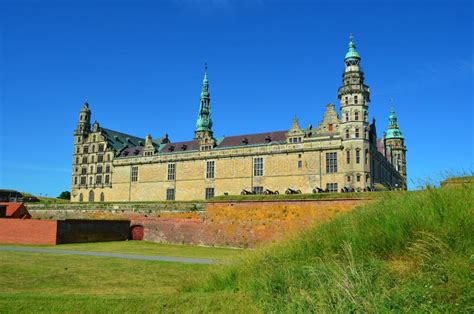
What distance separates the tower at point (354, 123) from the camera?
136 ft

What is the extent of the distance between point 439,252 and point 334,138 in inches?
1445

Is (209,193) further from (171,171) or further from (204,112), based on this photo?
(204,112)

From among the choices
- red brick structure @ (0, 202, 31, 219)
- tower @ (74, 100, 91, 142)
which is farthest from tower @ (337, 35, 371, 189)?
tower @ (74, 100, 91, 142)

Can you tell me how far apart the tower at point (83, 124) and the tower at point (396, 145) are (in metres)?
49.3

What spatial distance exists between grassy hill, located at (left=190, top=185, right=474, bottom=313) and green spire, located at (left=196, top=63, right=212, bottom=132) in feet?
176

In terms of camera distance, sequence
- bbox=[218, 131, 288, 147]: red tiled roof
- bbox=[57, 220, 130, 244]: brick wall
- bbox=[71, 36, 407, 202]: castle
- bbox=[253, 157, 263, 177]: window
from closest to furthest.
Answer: bbox=[57, 220, 130, 244]: brick wall
bbox=[71, 36, 407, 202]: castle
bbox=[253, 157, 263, 177]: window
bbox=[218, 131, 288, 147]: red tiled roof

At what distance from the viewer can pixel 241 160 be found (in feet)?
161

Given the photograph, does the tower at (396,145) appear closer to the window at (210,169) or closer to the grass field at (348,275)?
the window at (210,169)

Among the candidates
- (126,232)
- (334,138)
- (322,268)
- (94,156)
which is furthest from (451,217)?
(94,156)

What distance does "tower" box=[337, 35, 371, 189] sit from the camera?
4141 cm

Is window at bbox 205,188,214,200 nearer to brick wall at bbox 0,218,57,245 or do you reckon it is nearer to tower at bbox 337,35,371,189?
tower at bbox 337,35,371,189

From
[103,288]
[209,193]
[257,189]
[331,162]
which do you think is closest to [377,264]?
[103,288]

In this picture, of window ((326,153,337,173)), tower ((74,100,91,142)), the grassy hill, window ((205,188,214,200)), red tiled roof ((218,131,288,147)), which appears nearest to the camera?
the grassy hill

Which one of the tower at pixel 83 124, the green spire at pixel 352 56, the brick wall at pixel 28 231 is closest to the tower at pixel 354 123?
the green spire at pixel 352 56
